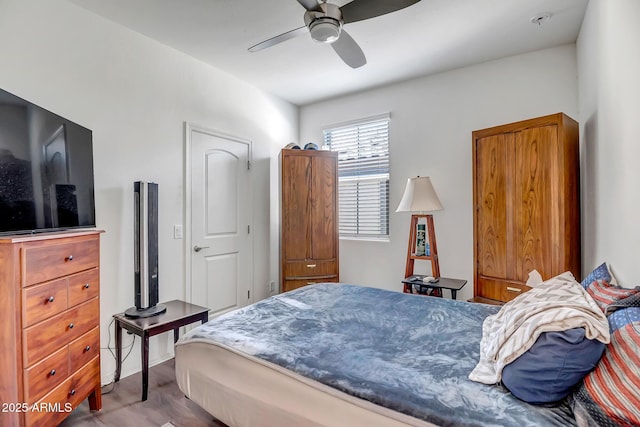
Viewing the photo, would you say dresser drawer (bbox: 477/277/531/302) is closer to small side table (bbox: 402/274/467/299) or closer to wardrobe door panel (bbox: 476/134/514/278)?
wardrobe door panel (bbox: 476/134/514/278)

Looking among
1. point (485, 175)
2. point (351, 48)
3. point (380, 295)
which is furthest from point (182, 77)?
point (485, 175)

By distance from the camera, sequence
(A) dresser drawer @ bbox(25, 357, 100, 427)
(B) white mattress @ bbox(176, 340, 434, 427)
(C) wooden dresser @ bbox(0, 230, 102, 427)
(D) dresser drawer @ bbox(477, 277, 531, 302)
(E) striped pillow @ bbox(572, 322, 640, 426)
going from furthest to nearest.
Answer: (D) dresser drawer @ bbox(477, 277, 531, 302) → (A) dresser drawer @ bbox(25, 357, 100, 427) → (C) wooden dresser @ bbox(0, 230, 102, 427) → (B) white mattress @ bbox(176, 340, 434, 427) → (E) striped pillow @ bbox(572, 322, 640, 426)

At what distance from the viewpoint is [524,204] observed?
231cm

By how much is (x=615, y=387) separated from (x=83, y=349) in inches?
91.1

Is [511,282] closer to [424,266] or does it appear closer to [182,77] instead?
[424,266]

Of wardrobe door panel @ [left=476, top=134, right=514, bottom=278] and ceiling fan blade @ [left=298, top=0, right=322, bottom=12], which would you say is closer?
ceiling fan blade @ [left=298, top=0, right=322, bottom=12]

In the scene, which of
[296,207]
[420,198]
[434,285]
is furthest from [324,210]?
[434,285]

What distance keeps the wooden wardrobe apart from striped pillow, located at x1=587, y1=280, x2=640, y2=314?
0.80 metres

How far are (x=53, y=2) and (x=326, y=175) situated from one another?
2.57 meters

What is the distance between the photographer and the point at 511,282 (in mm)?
2389

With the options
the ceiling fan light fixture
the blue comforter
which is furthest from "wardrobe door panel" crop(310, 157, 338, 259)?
the ceiling fan light fixture

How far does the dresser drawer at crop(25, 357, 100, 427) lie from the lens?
1.41m

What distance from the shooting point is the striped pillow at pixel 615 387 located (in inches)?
31.3

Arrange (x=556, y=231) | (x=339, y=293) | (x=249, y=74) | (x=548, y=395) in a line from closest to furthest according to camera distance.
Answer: (x=548, y=395) < (x=556, y=231) < (x=339, y=293) < (x=249, y=74)
